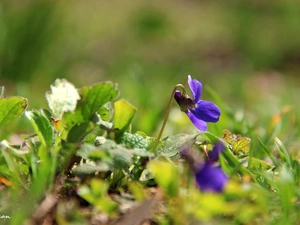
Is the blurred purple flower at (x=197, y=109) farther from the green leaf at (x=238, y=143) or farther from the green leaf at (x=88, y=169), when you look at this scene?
the green leaf at (x=88, y=169)

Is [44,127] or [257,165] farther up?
[44,127]

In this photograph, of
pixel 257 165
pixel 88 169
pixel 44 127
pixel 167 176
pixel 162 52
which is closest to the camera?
pixel 167 176

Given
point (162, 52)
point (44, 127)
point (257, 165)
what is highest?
point (44, 127)

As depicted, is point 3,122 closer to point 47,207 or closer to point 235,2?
point 47,207

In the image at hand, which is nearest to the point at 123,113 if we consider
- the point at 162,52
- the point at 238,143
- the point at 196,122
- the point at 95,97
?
the point at 95,97

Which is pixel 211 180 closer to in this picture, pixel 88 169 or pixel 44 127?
pixel 88 169

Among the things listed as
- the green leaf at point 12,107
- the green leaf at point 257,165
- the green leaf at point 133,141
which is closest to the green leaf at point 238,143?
the green leaf at point 257,165
